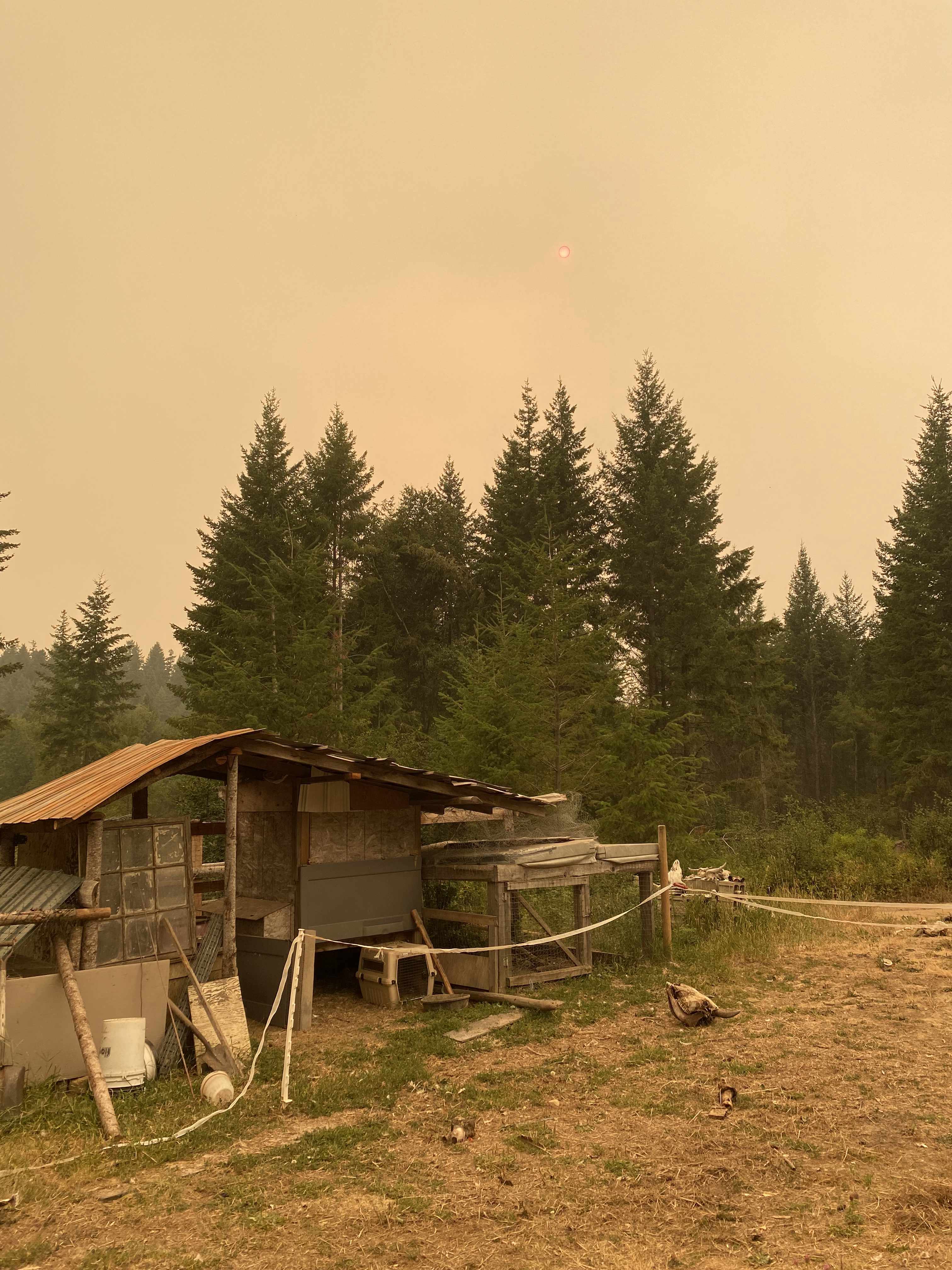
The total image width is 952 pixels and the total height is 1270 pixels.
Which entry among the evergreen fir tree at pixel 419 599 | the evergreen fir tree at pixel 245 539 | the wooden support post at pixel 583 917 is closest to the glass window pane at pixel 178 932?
the wooden support post at pixel 583 917

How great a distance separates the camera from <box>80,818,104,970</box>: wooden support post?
369 inches

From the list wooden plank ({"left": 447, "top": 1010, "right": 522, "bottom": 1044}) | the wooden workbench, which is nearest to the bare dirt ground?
wooden plank ({"left": 447, "top": 1010, "right": 522, "bottom": 1044})

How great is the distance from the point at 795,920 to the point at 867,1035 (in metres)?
6.56

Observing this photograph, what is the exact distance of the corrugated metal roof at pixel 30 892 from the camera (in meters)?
8.45

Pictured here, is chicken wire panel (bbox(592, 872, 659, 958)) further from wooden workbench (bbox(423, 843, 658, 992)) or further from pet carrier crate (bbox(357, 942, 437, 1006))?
pet carrier crate (bbox(357, 942, 437, 1006))

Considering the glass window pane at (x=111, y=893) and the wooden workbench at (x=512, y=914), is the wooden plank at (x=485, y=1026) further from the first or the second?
the glass window pane at (x=111, y=893)

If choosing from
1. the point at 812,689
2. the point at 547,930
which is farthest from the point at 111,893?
the point at 812,689

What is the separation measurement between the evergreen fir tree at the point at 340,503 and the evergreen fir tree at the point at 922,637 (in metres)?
24.1

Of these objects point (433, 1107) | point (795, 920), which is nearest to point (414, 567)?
point (795, 920)

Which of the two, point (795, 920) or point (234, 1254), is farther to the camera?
point (795, 920)

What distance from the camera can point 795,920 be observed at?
16438 mm

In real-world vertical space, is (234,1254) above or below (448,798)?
below

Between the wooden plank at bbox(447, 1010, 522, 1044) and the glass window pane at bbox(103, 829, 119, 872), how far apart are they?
15.0 ft

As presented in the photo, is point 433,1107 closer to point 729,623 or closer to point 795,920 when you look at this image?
point 795,920
